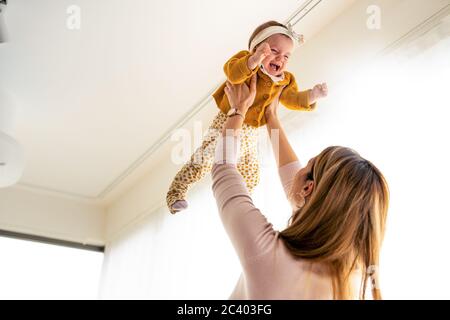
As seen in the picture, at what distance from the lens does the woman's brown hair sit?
0.77 metres

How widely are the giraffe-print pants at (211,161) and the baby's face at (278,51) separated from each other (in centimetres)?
18

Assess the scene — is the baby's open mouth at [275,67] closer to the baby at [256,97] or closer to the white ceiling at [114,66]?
the baby at [256,97]

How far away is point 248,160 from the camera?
1254mm

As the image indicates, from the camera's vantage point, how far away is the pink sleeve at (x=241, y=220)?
76cm

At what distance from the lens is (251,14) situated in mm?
1912

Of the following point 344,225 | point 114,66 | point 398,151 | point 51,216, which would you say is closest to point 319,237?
point 344,225

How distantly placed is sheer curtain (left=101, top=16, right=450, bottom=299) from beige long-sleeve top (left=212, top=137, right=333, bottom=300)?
55 centimetres

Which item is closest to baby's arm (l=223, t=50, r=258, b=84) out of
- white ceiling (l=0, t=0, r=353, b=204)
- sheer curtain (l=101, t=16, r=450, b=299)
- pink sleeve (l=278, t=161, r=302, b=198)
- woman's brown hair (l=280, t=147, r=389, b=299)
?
pink sleeve (l=278, t=161, r=302, b=198)

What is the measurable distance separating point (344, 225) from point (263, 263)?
0.16m

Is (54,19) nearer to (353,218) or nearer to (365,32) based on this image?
(365,32)

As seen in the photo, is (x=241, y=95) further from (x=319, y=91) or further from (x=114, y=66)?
(x=114, y=66)

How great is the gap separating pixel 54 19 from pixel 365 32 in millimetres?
1300

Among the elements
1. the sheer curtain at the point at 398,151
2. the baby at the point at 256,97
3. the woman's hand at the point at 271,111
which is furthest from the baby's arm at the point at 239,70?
the sheer curtain at the point at 398,151
